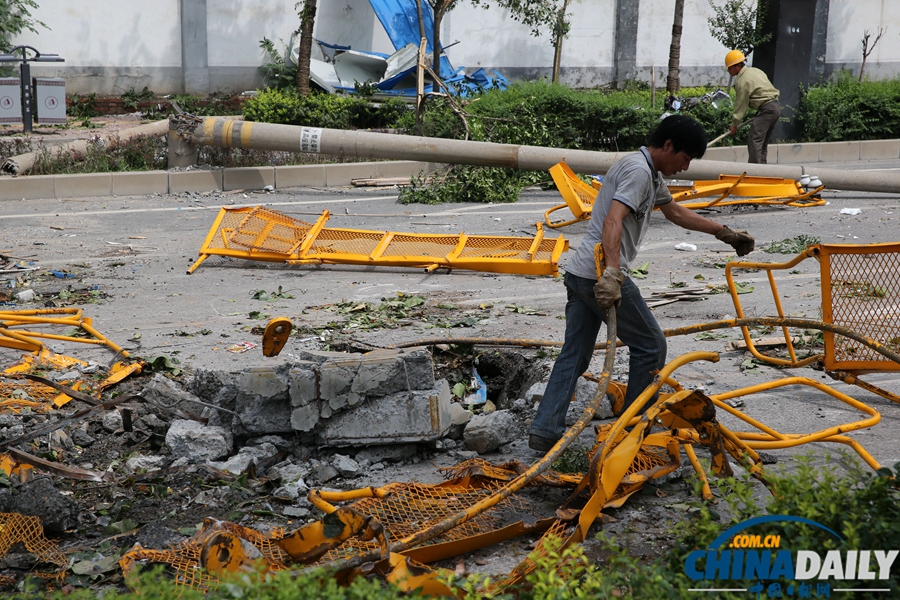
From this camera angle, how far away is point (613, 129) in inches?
571

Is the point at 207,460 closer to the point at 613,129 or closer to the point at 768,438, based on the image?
the point at 768,438

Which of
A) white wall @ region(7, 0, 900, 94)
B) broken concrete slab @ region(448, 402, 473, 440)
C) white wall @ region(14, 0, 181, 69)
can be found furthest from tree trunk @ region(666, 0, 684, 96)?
broken concrete slab @ region(448, 402, 473, 440)

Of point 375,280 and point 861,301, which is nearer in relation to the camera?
point 861,301

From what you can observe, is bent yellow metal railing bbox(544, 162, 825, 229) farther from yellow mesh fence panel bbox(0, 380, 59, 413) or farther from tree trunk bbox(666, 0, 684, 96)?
tree trunk bbox(666, 0, 684, 96)

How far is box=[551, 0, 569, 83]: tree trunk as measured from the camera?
750 inches

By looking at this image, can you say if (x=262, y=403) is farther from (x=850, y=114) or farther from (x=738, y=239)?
(x=850, y=114)

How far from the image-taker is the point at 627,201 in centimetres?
381

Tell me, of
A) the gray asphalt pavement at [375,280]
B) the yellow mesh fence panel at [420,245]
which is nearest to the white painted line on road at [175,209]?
the gray asphalt pavement at [375,280]

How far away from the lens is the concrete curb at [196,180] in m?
11.1

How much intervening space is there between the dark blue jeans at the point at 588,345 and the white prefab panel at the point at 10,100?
1228cm

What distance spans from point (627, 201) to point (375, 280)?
4268mm

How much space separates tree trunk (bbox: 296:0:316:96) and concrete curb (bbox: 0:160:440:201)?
2.82m

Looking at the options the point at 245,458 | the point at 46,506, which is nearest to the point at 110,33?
the point at 245,458

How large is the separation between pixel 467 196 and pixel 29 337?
6984 millimetres
